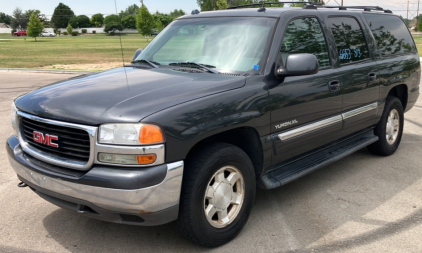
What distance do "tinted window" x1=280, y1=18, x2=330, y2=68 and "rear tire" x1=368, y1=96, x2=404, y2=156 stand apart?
5.08 feet

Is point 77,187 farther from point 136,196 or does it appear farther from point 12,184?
point 12,184

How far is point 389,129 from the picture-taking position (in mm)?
5734

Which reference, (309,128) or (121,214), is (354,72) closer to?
(309,128)

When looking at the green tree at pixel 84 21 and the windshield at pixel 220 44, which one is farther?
the green tree at pixel 84 21

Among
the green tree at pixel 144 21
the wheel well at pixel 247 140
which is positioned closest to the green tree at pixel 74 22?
the green tree at pixel 144 21

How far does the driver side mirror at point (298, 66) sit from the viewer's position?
3.68 metres

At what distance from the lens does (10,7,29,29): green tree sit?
145500 millimetres

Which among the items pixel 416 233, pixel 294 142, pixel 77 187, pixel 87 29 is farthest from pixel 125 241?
pixel 87 29

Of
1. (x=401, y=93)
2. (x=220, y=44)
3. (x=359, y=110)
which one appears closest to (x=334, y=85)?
(x=359, y=110)

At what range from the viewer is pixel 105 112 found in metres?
2.94

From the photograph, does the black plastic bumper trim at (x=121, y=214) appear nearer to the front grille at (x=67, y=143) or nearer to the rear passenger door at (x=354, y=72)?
the front grille at (x=67, y=143)

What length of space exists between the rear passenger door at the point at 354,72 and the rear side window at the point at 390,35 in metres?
0.34

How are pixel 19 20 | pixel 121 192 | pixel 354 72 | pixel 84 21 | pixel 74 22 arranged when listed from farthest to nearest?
pixel 19 20, pixel 84 21, pixel 74 22, pixel 354 72, pixel 121 192

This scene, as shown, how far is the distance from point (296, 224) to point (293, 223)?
3 centimetres
